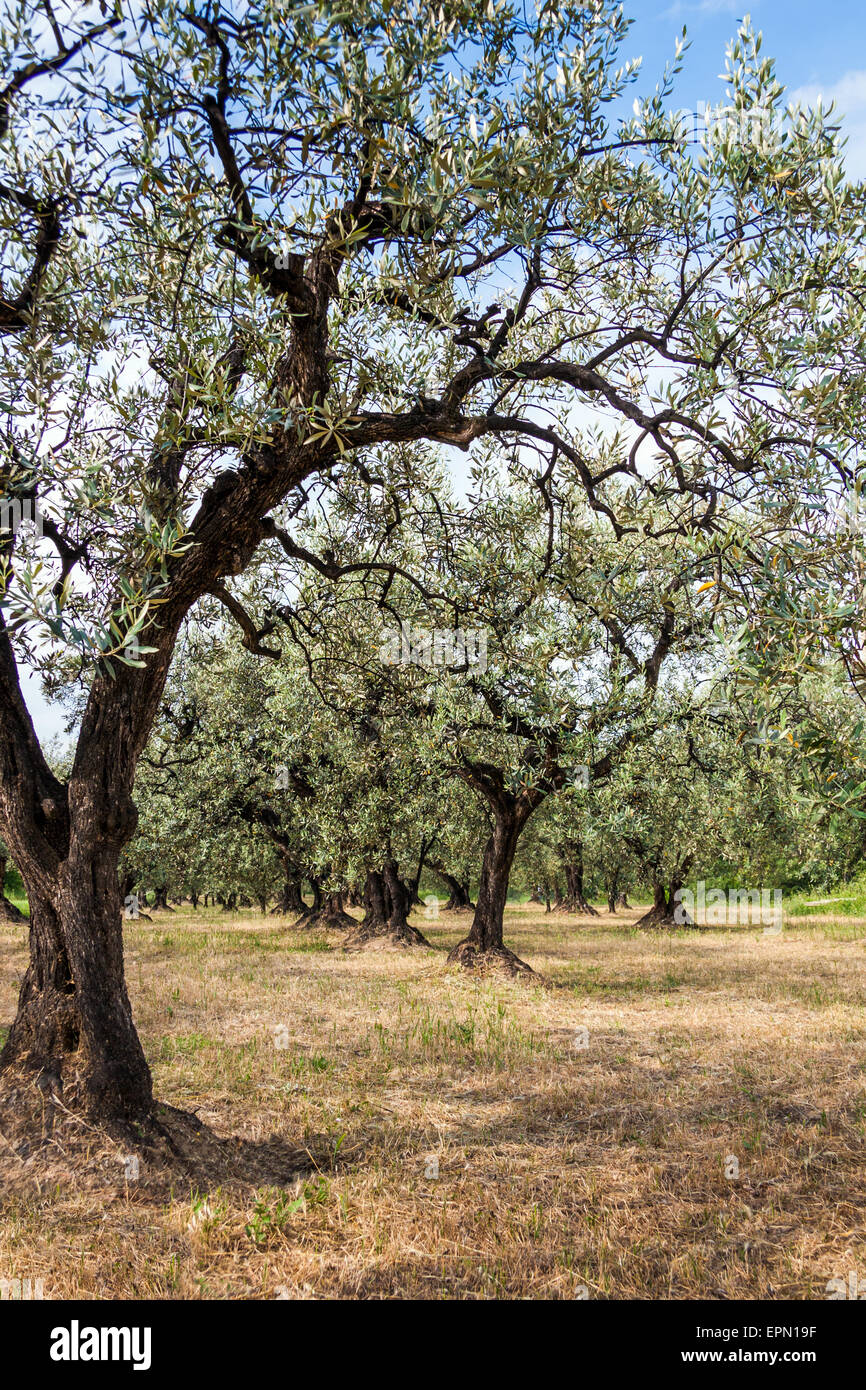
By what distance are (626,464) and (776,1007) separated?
12.6m

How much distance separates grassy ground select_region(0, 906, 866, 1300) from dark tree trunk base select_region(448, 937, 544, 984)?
9.58ft

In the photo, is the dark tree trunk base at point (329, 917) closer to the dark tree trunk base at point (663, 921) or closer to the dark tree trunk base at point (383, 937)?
the dark tree trunk base at point (383, 937)

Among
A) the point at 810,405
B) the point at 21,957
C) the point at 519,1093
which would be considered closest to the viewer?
the point at 810,405

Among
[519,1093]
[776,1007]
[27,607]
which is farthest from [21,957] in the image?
[27,607]

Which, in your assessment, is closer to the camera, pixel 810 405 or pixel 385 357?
pixel 810 405

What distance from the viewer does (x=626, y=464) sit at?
8.03m

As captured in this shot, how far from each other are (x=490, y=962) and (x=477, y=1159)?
12.3m

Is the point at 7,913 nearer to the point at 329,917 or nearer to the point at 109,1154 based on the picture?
the point at 329,917

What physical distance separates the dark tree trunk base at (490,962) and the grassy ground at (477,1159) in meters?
2.92

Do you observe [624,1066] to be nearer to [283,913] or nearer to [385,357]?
[385,357]

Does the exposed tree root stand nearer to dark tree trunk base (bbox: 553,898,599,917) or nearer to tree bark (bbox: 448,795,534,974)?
tree bark (bbox: 448,795,534,974)

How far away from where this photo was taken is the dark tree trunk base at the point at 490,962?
19.1 m

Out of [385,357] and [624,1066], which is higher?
[385,357]

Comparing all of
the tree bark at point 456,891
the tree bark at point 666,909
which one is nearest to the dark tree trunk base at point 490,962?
the tree bark at point 456,891
